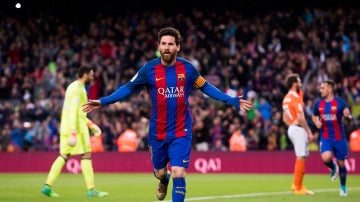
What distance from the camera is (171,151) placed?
1114 cm

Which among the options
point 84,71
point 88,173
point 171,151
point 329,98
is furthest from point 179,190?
point 329,98

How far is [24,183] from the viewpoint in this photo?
66.9 ft

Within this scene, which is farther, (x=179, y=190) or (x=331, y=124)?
(x=331, y=124)

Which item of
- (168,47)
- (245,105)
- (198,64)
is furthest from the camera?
(198,64)

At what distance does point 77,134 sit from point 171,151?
543 cm

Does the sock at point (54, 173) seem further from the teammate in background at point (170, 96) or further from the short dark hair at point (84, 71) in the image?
the teammate in background at point (170, 96)

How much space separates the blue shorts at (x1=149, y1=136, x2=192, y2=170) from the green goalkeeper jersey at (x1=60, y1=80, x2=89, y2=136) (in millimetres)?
4863

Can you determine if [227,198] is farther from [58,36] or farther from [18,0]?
[18,0]

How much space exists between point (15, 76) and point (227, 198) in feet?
58.6

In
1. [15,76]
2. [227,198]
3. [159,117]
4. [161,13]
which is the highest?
[161,13]

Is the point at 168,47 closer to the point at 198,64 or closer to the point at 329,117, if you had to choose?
the point at 329,117

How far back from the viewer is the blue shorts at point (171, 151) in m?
11.0

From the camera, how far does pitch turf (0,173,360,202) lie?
15.3 meters

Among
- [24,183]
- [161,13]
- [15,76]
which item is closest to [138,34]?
[161,13]
